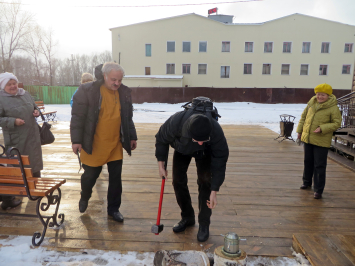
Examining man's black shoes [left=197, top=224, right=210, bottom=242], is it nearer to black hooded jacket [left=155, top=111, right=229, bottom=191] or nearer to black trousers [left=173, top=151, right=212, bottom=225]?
black trousers [left=173, top=151, right=212, bottom=225]

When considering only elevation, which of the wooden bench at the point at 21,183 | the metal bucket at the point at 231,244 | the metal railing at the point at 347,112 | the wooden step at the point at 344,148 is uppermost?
the metal railing at the point at 347,112

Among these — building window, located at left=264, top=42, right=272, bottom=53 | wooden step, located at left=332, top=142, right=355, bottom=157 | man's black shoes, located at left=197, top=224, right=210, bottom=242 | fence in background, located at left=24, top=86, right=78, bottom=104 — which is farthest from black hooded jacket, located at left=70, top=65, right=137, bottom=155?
building window, located at left=264, top=42, right=272, bottom=53

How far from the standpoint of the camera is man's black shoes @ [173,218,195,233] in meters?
2.49

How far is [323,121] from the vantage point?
3.35 metres

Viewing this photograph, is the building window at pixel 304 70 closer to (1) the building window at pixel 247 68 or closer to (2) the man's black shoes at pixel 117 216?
(1) the building window at pixel 247 68

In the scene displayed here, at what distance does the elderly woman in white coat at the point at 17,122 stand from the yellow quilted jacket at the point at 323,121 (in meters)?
3.41

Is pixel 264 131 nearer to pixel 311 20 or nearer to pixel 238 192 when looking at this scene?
pixel 238 192

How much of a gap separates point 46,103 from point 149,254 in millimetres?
24624

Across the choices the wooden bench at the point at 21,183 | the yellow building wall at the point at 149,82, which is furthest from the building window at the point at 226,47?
the wooden bench at the point at 21,183

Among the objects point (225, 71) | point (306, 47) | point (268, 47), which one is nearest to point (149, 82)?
point (225, 71)

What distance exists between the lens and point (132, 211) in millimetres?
2932

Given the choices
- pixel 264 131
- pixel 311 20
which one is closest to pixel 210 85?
pixel 311 20

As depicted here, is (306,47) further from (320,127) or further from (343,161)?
(320,127)

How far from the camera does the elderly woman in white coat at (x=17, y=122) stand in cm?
285
